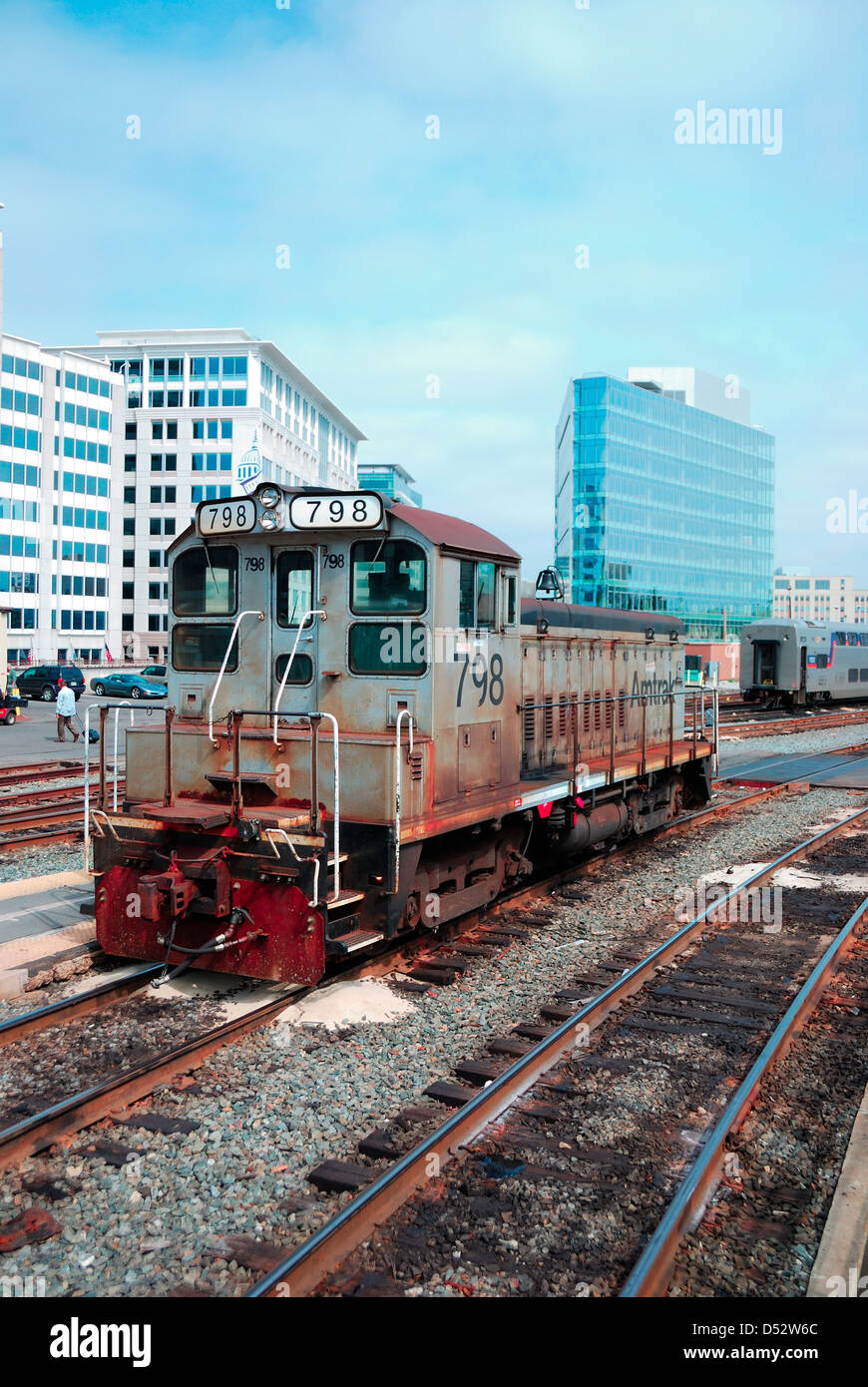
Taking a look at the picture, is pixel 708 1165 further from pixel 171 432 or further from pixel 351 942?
pixel 171 432

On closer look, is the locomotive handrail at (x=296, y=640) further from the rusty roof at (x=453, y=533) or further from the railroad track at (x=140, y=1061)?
the railroad track at (x=140, y=1061)

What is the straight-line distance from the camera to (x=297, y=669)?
Result: 7.68 m

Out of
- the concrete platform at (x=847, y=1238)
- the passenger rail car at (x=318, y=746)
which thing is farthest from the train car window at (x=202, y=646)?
the concrete platform at (x=847, y=1238)

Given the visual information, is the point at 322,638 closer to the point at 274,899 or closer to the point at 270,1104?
the point at 274,899

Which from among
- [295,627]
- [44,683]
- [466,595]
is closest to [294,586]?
[295,627]

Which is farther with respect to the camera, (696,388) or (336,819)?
(696,388)

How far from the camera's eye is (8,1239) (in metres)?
4.15

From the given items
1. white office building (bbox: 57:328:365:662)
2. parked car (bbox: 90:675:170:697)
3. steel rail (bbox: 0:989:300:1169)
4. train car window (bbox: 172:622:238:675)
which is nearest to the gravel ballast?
steel rail (bbox: 0:989:300:1169)

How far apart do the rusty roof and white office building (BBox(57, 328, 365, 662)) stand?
6638cm

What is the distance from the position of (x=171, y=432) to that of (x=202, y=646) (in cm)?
7129

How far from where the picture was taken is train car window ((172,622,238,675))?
26.3 feet

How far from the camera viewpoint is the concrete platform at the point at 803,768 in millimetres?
19109
